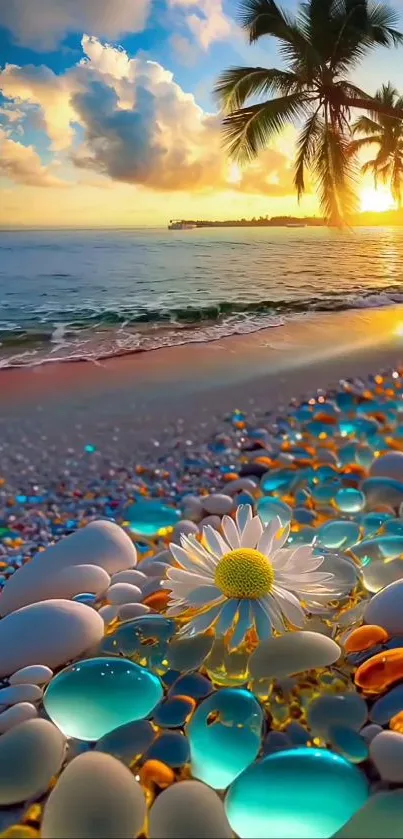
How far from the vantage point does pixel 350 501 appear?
7.39 feet

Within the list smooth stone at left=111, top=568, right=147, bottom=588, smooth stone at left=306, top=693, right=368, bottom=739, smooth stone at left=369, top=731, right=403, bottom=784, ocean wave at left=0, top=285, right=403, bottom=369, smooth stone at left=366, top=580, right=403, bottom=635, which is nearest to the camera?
smooth stone at left=369, top=731, right=403, bottom=784

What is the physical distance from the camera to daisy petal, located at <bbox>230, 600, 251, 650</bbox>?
126cm

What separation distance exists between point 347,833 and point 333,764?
0.10 meters

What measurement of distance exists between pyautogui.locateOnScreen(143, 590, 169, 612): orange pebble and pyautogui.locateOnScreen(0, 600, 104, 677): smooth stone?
0.16 m

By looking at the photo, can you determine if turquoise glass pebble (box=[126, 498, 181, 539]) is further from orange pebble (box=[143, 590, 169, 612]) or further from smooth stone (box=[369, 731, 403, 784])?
smooth stone (box=[369, 731, 403, 784])

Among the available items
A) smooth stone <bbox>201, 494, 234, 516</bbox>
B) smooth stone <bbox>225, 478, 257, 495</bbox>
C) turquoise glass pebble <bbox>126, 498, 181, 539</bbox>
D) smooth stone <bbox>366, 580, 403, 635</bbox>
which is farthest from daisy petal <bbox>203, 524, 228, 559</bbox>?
smooth stone <bbox>225, 478, 257, 495</bbox>

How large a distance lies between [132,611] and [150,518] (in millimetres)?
730

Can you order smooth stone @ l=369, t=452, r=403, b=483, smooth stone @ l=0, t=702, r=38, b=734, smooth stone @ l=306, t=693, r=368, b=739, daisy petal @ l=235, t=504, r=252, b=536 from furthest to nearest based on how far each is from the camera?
smooth stone @ l=369, t=452, r=403, b=483 → daisy petal @ l=235, t=504, r=252, b=536 → smooth stone @ l=0, t=702, r=38, b=734 → smooth stone @ l=306, t=693, r=368, b=739

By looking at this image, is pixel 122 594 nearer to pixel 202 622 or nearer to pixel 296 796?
pixel 202 622

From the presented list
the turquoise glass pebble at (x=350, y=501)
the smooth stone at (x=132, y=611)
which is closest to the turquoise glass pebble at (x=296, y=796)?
the smooth stone at (x=132, y=611)

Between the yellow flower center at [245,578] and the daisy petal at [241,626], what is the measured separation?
0.03m

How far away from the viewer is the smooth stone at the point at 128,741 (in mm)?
1126

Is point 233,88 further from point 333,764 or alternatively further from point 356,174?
point 333,764

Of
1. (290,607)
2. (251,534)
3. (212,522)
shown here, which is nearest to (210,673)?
(290,607)
